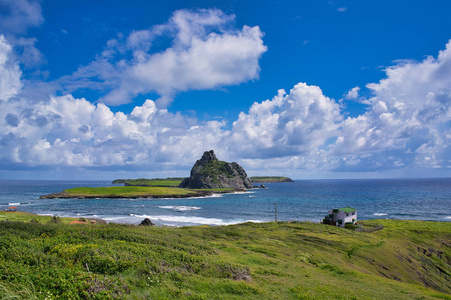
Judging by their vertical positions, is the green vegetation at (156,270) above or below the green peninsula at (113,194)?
above

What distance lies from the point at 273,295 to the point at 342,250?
2490cm

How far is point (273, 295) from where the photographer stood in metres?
14.3

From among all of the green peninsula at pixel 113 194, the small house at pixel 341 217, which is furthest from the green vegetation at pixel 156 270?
the green peninsula at pixel 113 194

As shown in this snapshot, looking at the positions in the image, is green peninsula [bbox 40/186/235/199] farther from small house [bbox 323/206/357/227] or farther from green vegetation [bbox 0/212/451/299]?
green vegetation [bbox 0/212/451/299]

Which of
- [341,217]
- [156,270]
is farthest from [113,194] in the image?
[156,270]

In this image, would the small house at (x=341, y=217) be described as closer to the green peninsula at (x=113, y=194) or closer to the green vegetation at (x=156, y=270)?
the green vegetation at (x=156, y=270)

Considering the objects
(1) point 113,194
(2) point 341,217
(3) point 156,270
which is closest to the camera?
(3) point 156,270

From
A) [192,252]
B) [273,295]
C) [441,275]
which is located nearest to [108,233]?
[192,252]

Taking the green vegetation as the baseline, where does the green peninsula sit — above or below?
below

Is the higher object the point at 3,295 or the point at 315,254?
the point at 3,295

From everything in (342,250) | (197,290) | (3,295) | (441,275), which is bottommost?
(441,275)

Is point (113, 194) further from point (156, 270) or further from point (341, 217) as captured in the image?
point (156, 270)

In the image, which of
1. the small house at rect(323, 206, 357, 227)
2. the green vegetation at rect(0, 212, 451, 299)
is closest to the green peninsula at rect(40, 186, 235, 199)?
the small house at rect(323, 206, 357, 227)

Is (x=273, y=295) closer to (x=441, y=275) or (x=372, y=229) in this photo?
(x=441, y=275)
